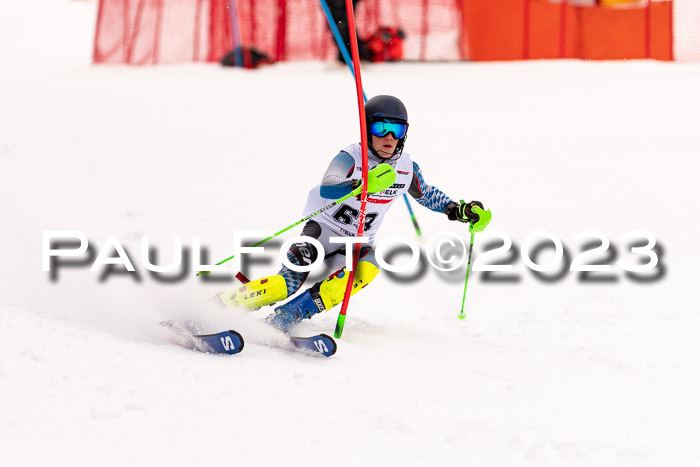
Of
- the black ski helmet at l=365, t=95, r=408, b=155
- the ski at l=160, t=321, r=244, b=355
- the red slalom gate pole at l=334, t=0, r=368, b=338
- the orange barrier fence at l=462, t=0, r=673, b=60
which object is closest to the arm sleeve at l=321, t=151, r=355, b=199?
the red slalom gate pole at l=334, t=0, r=368, b=338

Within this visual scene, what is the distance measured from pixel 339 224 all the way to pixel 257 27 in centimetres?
1129

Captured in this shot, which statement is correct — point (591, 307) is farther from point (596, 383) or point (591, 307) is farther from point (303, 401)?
point (303, 401)

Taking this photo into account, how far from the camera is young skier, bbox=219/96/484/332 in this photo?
4.33 meters

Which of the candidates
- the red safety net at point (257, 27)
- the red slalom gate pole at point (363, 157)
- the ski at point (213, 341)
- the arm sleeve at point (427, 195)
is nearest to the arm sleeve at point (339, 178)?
the red slalom gate pole at point (363, 157)

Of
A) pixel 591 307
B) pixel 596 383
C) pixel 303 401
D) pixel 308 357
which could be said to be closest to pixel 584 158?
pixel 591 307

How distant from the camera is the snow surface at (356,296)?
2.65 meters

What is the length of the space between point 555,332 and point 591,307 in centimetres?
67

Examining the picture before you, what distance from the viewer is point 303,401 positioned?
9.77 ft

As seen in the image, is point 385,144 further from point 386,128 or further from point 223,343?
point 223,343

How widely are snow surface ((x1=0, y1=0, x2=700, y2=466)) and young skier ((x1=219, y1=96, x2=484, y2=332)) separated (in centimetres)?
27

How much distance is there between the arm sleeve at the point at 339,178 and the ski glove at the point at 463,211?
0.97 metres

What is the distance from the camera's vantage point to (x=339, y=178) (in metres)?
4.40

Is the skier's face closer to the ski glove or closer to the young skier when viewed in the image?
the young skier

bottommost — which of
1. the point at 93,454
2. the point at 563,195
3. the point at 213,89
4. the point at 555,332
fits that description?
the point at 555,332
